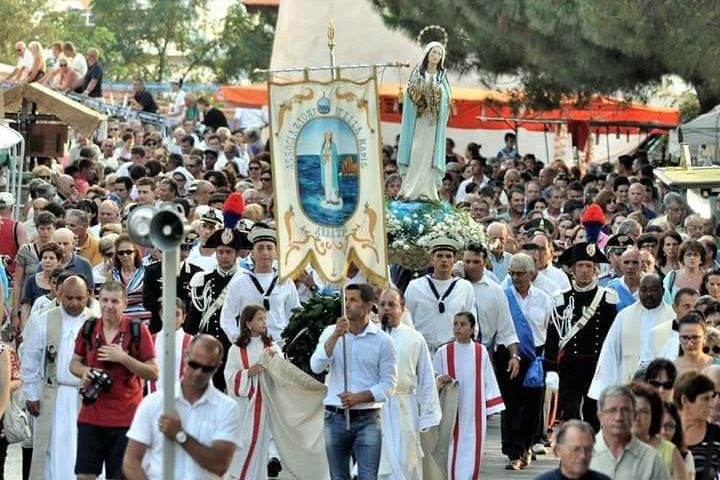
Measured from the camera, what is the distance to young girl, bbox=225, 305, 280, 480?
1586cm

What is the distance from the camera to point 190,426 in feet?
35.1

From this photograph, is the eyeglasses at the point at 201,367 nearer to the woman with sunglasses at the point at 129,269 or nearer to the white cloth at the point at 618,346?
the white cloth at the point at 618,346

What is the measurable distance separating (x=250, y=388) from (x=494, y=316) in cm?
225

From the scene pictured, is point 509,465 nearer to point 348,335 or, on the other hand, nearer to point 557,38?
point 348,335

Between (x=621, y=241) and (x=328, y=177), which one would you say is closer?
(x=328, y=177)

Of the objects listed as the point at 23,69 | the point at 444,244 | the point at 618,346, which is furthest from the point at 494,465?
the point at 23,69

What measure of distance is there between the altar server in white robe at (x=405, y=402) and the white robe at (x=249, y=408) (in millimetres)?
1157

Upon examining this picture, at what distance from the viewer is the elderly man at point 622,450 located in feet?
34.7

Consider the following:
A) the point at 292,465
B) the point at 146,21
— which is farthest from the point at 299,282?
the point at 146,21

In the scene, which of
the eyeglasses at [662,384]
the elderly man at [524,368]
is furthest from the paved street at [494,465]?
the eyeglasses at [662,384]

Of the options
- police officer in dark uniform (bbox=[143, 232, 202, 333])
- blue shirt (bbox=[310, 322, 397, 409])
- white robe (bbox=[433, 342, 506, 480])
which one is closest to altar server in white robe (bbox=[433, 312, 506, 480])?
white robe (bbox=[433, 342, 506, 480])

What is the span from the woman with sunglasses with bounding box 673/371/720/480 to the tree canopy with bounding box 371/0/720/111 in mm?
12964

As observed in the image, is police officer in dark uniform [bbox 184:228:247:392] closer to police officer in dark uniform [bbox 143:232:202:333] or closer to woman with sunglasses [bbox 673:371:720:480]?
police officer in dark uniform [bbox 143:232:202:333]

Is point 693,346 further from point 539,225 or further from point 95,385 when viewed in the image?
point 539,225
